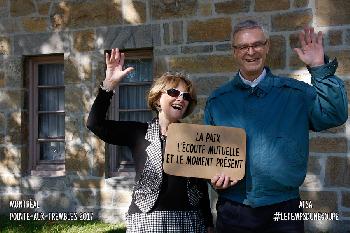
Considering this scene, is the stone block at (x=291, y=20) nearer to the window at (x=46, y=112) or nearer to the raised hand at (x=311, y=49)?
the raised hand at (x=311, y=49)

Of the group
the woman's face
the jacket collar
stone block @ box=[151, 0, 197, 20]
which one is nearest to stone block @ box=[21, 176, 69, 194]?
stone block @ box=[151, 0, 197, 20]

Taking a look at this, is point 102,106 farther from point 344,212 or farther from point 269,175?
point 344,212

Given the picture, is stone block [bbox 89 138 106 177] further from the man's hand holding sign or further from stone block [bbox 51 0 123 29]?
the man's hand holding sign

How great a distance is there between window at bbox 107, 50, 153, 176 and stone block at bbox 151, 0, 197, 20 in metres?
0.55

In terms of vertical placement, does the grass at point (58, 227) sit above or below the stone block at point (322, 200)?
below

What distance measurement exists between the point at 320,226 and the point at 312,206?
9.6 inches

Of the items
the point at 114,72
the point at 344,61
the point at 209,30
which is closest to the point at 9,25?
the point at 209,30

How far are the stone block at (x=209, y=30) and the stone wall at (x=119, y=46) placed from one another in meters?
0.01

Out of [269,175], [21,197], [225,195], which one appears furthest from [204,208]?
[21,197]

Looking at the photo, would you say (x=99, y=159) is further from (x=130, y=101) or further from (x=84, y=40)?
(x=84, y=40)

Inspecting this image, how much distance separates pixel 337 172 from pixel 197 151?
2649 millimetres

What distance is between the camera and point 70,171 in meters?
5.54

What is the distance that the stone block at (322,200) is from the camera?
458 centimetres

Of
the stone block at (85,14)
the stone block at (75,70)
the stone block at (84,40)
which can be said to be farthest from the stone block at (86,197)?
the stone block at (85,14)
